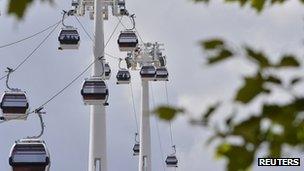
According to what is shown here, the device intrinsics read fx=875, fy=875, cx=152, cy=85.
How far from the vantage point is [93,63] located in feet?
92.1

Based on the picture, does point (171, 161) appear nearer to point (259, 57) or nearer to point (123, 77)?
point (123, 77)

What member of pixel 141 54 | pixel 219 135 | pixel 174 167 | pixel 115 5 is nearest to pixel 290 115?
pixel 219 135

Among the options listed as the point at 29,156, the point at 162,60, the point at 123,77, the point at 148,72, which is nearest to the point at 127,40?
the point at 123,77

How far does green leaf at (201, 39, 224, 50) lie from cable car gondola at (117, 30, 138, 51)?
31523 mm

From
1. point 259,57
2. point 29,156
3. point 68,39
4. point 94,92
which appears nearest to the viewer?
point 259,57

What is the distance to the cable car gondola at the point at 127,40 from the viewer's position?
111 feet

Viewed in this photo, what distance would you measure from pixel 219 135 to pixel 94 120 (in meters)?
25.6

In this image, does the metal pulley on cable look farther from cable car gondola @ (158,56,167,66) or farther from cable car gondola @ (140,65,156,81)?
cable car gondola @ (158,56,167,66)

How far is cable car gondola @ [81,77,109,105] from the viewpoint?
2639 cm

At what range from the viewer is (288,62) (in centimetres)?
201

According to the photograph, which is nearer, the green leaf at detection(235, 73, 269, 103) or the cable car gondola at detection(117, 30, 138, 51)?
the green leaf at detection(235, 73, 269, 103)

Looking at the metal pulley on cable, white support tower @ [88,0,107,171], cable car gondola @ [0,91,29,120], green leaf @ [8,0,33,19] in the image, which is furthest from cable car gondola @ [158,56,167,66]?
green leaf @ [8,0,33,19]

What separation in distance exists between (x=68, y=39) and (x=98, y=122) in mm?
2834

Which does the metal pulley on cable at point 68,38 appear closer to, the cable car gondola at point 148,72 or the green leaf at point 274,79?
the cable car gondola at point 148,72
